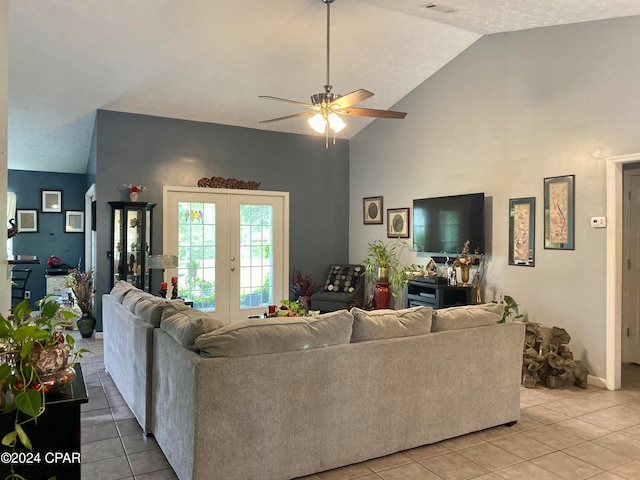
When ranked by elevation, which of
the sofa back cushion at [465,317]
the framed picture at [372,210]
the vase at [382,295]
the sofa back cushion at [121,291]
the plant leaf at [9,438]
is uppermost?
the framed picture at [372,210]

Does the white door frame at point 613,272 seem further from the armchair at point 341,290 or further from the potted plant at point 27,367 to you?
the potted plant at point 27,367

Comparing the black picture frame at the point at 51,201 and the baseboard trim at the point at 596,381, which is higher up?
the black picture frame at the point at 51,201

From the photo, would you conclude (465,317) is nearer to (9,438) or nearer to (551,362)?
(551,362)

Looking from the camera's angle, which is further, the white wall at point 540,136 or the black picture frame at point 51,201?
the black picture frame at point 51,201

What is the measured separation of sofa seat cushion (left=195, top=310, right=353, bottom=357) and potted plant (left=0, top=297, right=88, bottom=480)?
2.43 ft

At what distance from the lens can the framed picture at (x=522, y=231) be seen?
482 cm

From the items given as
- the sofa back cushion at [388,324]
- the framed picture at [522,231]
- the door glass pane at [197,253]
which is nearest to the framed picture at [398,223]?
the framed picture at [522,231]

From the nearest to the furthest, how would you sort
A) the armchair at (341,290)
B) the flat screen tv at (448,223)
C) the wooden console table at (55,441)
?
the wooden console table at (55,441)
the flat screen tv at (448,223)
the armchair at (341,290)

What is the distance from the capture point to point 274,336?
8.09 ft

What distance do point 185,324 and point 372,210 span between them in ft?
16.2

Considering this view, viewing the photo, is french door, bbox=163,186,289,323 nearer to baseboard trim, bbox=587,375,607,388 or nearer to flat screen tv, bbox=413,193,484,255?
flat screen tv, bbox=413,193,484,255

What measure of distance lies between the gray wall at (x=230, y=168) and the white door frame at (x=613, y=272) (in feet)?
13.5

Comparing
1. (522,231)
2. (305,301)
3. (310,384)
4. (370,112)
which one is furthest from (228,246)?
(310,384)

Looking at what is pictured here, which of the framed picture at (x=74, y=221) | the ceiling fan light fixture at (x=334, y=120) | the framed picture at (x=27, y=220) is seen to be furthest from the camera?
the framed picture at (x=74, y=221)
